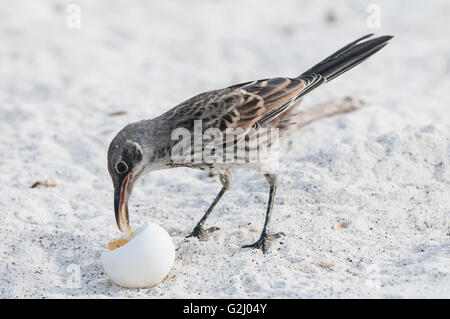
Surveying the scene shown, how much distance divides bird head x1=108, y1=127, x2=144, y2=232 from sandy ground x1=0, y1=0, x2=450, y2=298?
480 millimetres

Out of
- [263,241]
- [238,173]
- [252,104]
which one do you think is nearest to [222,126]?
[252,104]

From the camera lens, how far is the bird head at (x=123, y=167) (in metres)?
4.50

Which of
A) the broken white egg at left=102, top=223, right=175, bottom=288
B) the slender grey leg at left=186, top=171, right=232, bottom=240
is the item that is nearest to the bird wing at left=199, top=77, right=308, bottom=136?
the slender grey leg at left=186, top=171, right=232, bottom=240

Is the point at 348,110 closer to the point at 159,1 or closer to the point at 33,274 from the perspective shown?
the point at 33,274

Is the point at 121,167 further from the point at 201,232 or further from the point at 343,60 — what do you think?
the point at 343,60

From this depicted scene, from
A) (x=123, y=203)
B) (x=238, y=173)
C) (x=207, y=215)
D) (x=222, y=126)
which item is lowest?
(x=207, y=215)

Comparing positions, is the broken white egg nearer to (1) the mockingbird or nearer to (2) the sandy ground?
(2) the sandy ground

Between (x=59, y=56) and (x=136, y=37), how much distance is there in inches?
65.4

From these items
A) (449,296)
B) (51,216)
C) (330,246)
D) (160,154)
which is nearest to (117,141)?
(160,154)

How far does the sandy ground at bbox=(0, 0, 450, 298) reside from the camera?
14.0ft

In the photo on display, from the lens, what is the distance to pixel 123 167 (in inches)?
179

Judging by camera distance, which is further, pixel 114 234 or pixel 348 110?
pixel 348 110

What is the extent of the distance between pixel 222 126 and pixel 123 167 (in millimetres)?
917
